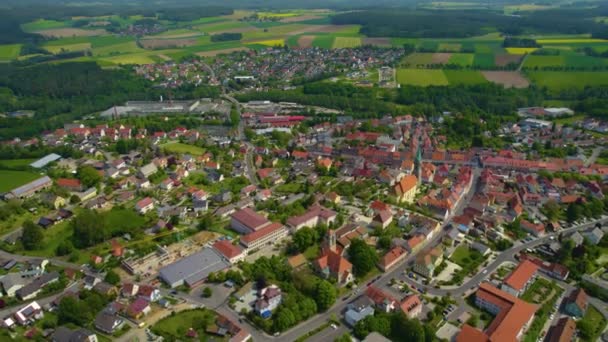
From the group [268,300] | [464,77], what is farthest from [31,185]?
[464,77]

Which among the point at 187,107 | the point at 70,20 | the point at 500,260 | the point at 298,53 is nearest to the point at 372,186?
the point at 500,260

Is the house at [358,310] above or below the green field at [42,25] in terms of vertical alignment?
below

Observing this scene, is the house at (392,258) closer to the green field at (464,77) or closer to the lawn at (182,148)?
the lawn at (182,148)

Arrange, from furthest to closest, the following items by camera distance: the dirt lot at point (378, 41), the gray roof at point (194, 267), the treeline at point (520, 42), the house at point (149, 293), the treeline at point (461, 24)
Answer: the treeline at point (461, 24), the dirt lot at point (378, 41), the treeline at point (520, 42), the gray roof at point (194, 267), the house at point (149, 293)

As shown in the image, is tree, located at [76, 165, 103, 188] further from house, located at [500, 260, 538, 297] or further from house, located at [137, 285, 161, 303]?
house, located at [500, 260, 538, 297]

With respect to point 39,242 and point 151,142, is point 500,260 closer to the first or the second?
point 39,242

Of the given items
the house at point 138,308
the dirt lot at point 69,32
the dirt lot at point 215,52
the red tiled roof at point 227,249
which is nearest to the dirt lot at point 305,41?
the dirt lot at point 215,52

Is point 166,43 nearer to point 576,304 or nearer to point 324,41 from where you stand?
point 324,41
